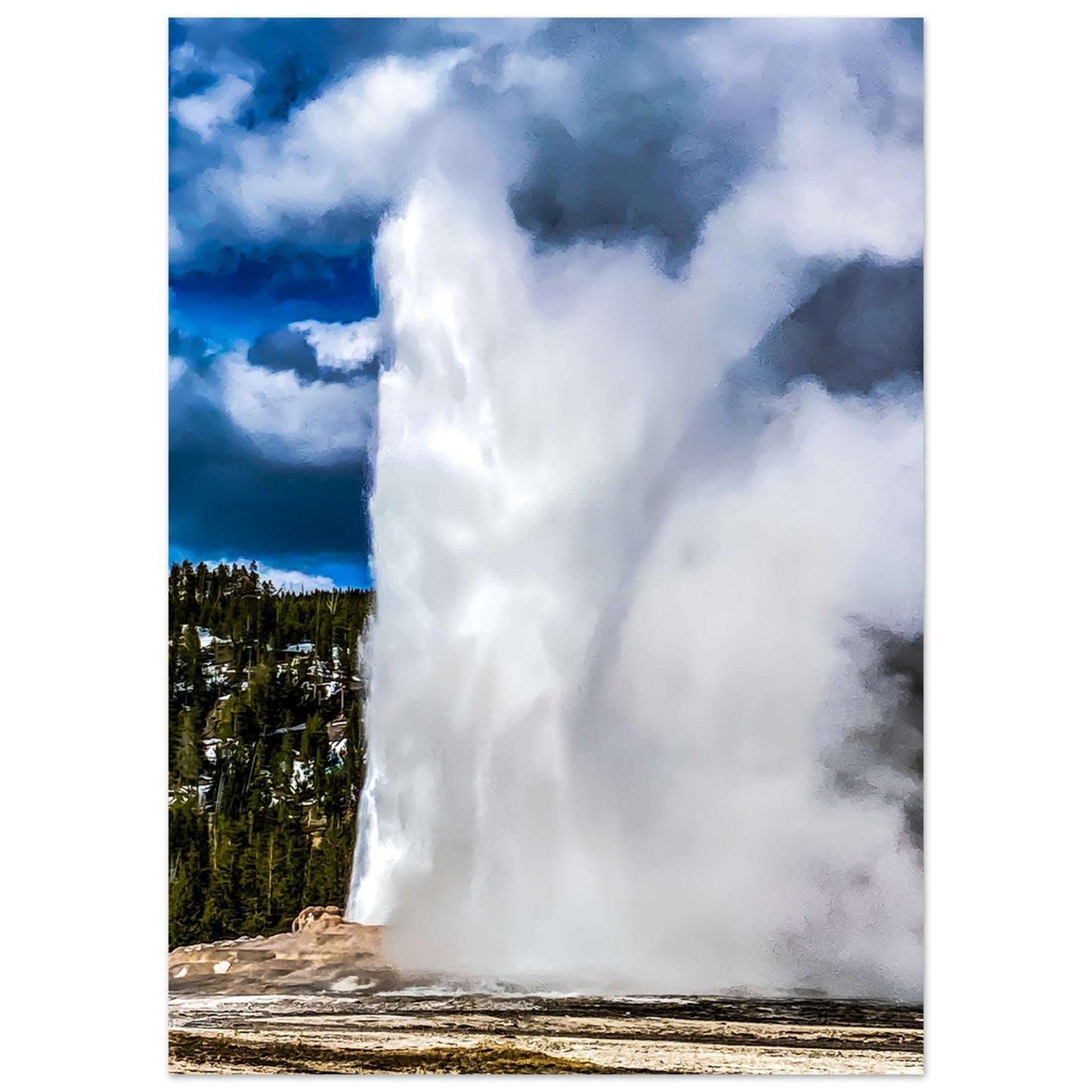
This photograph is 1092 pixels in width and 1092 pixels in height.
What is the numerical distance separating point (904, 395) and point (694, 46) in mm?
1218

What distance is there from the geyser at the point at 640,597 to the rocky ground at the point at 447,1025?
79 mm

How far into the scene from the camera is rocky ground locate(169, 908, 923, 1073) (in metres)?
2.71

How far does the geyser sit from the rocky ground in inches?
3.1

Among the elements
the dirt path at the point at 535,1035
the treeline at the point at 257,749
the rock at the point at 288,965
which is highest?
the treeline at the point at 257,749

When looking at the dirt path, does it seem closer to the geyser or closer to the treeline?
the geyser

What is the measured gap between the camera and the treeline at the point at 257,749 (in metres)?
2.76

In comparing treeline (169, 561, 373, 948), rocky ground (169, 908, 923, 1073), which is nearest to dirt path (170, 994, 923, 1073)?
rocky ground (169, 908, 923, 1073)

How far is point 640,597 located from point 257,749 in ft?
4.07

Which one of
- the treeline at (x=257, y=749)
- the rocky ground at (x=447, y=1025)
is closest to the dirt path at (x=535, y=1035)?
the rocky ground at (x=447, y=1025)

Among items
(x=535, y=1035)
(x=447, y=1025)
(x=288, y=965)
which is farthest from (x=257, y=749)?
(x=535, y=1035)

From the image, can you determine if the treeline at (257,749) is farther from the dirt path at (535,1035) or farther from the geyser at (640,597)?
the dirt path at (535,1035)

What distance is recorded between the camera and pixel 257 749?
2820 mm
